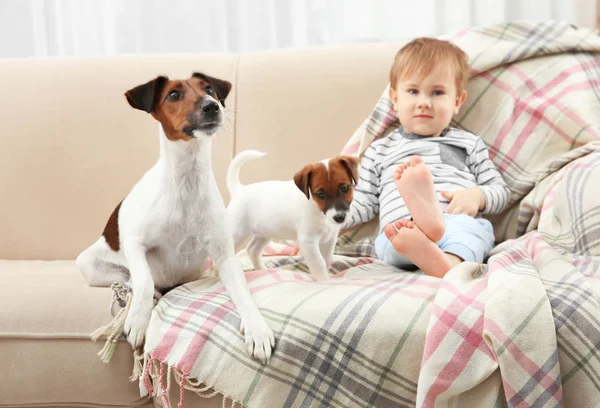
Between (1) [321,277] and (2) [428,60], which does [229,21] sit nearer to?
(2) [428,60]

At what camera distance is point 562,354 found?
1.07 m

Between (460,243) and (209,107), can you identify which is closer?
(209,107)

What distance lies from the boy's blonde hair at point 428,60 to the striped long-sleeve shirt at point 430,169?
5.8 inches

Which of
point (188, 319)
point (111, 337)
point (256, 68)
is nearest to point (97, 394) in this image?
point (111, 337)

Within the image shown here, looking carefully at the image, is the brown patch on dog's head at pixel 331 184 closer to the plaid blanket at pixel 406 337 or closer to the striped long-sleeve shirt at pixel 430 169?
the plaid blanket at pixel 406 337

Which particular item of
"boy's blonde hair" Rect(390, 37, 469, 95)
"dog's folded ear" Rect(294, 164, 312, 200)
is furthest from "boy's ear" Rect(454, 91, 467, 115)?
"dog's folded ear" Rect(294, 164, 312, 200)

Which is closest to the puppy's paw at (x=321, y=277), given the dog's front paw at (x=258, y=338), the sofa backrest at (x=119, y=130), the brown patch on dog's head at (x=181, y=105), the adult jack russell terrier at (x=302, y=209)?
the adult jack russell terrier at (x=302, y=209)

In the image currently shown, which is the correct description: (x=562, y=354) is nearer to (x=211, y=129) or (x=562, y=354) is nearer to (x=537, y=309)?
(x=537, y=309)

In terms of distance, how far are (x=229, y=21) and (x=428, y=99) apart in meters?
1.11

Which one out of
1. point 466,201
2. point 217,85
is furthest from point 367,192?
point 217,85

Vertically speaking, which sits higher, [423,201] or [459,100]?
[459,100]

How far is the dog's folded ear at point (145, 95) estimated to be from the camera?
1222 mm

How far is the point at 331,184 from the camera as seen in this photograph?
136 centimetres

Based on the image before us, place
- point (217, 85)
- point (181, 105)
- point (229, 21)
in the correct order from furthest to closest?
point (229, 21), point (217, 85), point (181, 105)
